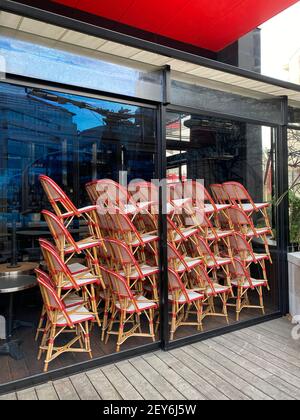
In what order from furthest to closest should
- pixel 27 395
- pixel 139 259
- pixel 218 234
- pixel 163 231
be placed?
pixel 218 234
pixel 139 259
pixel 163 231
pixel 27 395

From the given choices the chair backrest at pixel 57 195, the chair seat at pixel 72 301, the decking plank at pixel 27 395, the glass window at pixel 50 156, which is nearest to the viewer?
the decking plank at pixel 27 395

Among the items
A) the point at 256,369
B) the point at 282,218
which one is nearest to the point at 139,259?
the point at 256,369

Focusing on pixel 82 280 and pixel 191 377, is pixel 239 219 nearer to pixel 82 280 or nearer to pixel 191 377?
pixel 191 377

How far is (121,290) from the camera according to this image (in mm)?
2986

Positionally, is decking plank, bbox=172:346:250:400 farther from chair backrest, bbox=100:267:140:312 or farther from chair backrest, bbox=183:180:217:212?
chair backrest, bbox=183:180:217:212

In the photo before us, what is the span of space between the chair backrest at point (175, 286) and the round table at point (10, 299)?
4.40ft

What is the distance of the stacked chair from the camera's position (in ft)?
8.90

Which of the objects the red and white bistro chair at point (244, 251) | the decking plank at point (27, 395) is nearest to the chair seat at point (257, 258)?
the red and white bistro chair at point (244, 251)

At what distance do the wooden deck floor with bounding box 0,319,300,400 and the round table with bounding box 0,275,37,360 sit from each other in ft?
1.96

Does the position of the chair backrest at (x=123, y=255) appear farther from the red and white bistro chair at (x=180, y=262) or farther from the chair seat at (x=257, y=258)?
the chair seat at (x=257, y=258)

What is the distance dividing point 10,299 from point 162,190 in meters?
1.95

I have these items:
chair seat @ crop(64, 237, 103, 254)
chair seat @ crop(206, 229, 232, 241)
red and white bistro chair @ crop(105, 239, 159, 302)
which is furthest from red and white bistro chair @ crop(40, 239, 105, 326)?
chair seat @ crop(206, 229, 232, 241)

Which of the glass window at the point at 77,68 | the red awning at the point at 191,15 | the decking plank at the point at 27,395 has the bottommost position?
the decking plank at the point at 27,395

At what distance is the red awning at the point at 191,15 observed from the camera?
3.66m
